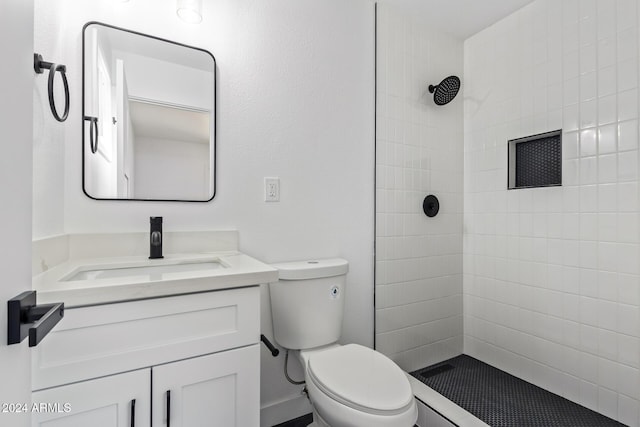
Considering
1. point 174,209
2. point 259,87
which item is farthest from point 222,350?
point 259,87

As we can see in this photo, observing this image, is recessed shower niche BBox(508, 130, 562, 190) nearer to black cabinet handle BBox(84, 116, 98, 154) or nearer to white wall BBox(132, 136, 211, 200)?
white wall BBox(132, 136, 211, 200)

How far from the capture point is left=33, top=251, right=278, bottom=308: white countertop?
757 mm

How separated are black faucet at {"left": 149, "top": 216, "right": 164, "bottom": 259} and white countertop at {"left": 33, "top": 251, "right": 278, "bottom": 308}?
0.17 ft

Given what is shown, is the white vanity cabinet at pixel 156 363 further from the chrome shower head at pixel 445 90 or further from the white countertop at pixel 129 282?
the chrome shower head at pixel 445 90

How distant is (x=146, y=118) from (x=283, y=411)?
1.49m

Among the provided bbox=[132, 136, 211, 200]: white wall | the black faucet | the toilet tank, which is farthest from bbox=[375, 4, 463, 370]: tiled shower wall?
the black faucet

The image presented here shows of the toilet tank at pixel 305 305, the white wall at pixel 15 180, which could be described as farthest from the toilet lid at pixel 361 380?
the white wall at pixel 15 180

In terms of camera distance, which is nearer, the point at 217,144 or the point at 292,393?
the point at 217,144

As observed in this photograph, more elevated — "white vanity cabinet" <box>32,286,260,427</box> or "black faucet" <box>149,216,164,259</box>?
"black faucet" <box>149,216,164,259</box>

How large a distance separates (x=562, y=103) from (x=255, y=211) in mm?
1704

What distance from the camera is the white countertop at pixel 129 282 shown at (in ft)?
2.48

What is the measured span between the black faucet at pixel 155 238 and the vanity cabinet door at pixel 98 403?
498 millimetres

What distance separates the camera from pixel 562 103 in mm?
1689

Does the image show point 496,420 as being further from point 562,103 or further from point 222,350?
point 562,103
